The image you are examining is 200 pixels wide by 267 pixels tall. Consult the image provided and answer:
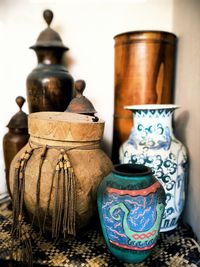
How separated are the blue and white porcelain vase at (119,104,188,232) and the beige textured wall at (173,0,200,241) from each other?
0.04m

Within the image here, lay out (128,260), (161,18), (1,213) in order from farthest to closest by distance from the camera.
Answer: (161,18) → (1,213) → (128,260)

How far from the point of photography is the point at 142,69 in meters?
0.90

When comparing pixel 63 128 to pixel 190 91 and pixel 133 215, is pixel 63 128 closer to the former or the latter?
pixel 133 215

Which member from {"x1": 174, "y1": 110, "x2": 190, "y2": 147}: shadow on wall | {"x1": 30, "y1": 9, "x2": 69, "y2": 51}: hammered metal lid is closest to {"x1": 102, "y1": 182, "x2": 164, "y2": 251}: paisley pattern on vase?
{"x1": 174, "y1": 110, "x2": 190, "y2": 147}: shadow on wall

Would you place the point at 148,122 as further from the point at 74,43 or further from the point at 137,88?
the point at 74,43

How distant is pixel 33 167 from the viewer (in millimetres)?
647

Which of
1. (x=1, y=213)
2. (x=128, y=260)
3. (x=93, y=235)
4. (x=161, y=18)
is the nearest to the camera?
(x=128, y=260)

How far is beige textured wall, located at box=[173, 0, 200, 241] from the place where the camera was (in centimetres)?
75

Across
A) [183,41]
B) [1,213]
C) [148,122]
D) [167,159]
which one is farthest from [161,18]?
[1,213]

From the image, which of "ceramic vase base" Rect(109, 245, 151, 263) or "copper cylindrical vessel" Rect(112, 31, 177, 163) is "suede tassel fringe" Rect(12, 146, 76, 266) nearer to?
"ceramic vase base" Rect(109, 245, 151, 263)

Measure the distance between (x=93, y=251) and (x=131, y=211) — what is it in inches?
7.4

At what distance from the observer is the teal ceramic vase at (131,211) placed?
54cm

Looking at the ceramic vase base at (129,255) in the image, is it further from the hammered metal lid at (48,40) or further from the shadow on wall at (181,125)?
the hammered metal lid at (48,40)

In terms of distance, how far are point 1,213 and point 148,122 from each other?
60 centimetres
